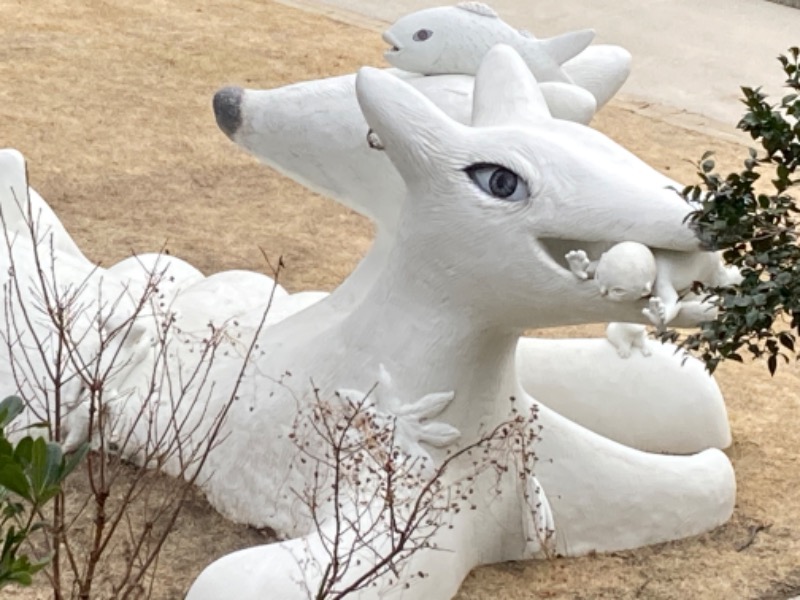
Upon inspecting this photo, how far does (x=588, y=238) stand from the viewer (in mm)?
3209

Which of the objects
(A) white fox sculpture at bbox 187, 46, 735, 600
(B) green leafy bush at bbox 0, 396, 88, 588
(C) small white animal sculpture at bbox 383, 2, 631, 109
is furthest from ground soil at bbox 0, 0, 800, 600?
(B) green leafy bush at bbox 0, 396, 88, 588

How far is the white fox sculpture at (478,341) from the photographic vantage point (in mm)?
3227

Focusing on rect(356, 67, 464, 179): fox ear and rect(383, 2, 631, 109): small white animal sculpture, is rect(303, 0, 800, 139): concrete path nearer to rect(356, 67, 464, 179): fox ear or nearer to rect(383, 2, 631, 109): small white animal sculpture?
rect(383, 2, 631, 109): small white animal sculpture

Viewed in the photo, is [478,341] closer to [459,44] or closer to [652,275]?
[652,275]

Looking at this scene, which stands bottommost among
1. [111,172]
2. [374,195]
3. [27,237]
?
[111,172]

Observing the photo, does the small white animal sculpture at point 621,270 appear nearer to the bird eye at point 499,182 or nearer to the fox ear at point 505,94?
the bird eye at point 499,182

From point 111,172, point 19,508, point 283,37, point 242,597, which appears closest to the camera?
point 19,508

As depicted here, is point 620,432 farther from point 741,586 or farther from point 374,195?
point 374,195

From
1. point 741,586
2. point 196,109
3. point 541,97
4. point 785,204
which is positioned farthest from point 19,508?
point 196,109

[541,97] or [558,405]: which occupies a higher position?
[541,97]

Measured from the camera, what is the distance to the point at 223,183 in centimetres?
605

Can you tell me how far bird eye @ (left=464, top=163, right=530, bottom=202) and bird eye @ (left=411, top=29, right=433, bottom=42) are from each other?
27.1 inches

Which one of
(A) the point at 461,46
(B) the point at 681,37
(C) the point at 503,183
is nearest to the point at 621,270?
(C) the point at 503,183

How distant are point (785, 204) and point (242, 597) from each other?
1206 millimetres
